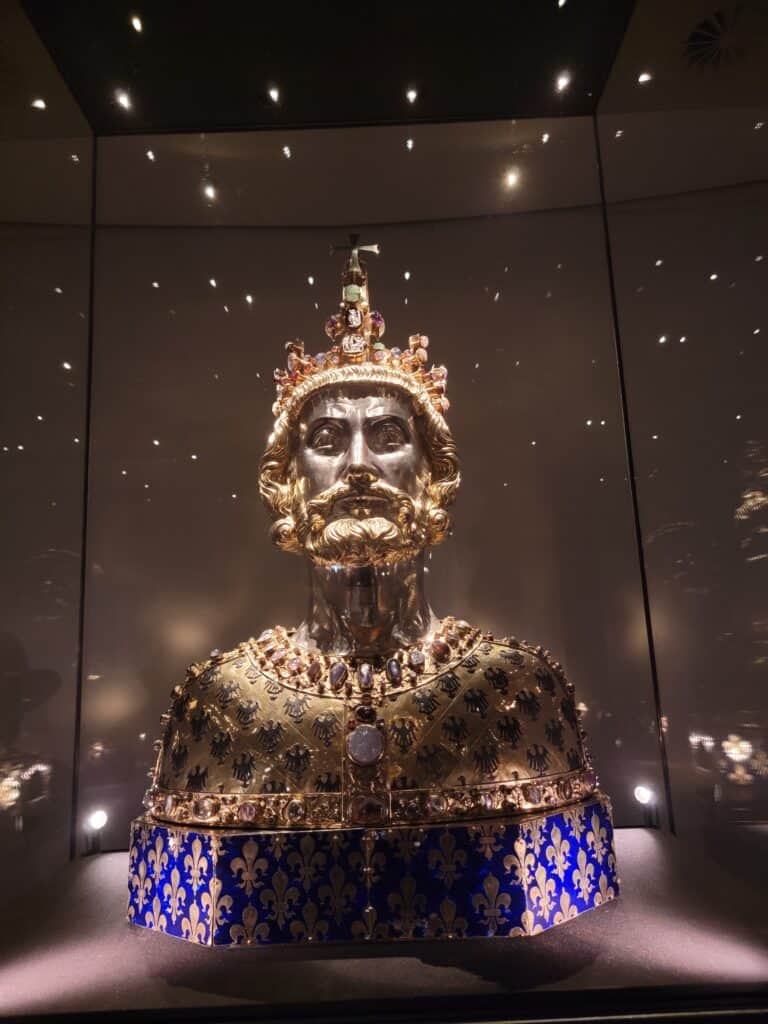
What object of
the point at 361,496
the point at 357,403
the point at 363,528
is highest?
the point at 357,403

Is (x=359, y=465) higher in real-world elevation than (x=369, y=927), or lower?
higher

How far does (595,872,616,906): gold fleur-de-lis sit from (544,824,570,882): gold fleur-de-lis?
0.20m

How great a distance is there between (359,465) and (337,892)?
125cm

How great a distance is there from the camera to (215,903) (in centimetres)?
187

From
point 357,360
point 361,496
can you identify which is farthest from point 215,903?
point 357,360

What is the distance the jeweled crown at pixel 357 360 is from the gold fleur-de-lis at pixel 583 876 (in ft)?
5.15

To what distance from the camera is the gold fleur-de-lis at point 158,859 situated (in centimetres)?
203

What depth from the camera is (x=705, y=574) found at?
2.98 metres

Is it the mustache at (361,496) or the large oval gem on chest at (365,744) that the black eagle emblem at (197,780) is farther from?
the mustache at (361,496)

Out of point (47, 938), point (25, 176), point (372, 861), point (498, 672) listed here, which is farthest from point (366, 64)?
point (47, 938)

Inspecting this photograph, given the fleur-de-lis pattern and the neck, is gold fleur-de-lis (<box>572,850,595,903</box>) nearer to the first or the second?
the fleur-de-lis pattern

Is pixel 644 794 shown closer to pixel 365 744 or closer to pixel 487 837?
pixel 487 837

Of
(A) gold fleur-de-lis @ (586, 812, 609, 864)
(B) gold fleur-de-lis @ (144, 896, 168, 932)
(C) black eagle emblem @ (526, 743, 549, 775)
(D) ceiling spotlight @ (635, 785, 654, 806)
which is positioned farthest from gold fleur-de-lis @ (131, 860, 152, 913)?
(D) ceiling spotlight @ (635, 785, 654, 806)

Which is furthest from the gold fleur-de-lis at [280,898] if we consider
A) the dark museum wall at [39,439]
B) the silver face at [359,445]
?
the dark museum wall at [39,439]
